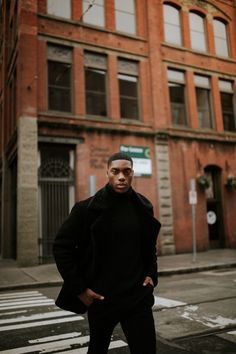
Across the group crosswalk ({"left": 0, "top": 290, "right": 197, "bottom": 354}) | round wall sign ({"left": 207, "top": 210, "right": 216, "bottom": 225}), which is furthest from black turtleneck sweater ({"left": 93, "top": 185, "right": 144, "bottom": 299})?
round wall sign ({"left": 207, "top": 210, "right": 216, "bottom": 225})

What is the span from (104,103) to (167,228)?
6629 mm

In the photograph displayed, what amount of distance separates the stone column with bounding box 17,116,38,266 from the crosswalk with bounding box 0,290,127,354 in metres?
6.17

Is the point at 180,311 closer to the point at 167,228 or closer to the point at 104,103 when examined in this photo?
the point at 167,228

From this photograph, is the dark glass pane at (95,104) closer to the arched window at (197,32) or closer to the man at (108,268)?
the arched window at (197,32)

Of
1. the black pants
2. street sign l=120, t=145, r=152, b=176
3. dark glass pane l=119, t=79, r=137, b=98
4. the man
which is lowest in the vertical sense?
the black pants

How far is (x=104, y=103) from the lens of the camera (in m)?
16.8

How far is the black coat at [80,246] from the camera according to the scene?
256 centimetres

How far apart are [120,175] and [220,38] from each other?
20784 mm

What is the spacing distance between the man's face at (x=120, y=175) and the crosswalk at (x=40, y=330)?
2.49 metres

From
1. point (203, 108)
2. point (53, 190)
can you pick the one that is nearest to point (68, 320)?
point (53, 190)

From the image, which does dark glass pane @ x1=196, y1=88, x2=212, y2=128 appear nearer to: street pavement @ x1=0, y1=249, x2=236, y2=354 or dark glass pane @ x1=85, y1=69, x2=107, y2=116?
dark glass pane @ x1=85, y1=69, x2=107, y2=116

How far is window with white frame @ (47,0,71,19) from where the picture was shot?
1616cm

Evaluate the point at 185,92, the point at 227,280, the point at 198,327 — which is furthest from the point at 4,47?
the point at 198,327

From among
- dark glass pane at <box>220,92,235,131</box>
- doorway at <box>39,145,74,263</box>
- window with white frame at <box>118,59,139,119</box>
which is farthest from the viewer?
dark glass pane at <box>220,92,235,131</box>
